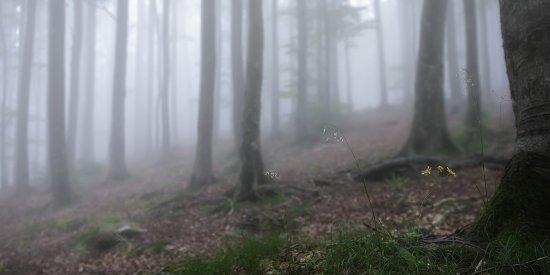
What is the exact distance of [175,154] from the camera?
85.3 feet

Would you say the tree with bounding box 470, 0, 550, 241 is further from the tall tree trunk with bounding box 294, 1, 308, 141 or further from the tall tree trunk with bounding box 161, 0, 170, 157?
the tall tree trunk with bounding box 161, 0, 170, 157

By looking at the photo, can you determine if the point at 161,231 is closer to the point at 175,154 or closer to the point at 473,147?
the point at 473,147

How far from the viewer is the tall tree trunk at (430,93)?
35.5ft

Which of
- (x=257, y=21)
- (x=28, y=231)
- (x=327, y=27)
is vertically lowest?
(x=28, y=231)

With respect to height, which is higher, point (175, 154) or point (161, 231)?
point (175, 154)

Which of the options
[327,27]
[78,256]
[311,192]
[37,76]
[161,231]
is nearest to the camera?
[78,256]

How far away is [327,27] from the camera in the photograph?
2444 centimetres

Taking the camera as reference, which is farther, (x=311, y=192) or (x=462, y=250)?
(x=311, y=192)

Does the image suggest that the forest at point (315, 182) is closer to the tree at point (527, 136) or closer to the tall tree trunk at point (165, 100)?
the tree at point (527, 136)

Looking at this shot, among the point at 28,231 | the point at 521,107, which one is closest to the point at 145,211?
the point at 28,231

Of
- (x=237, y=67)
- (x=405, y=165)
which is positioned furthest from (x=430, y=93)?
(x=237, y=67)

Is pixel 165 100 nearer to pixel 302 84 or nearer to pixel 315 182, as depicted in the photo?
pixel 302 84

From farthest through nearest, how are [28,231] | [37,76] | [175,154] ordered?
[37,76] < [175,154] < [28,231]

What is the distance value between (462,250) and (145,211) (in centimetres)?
962
